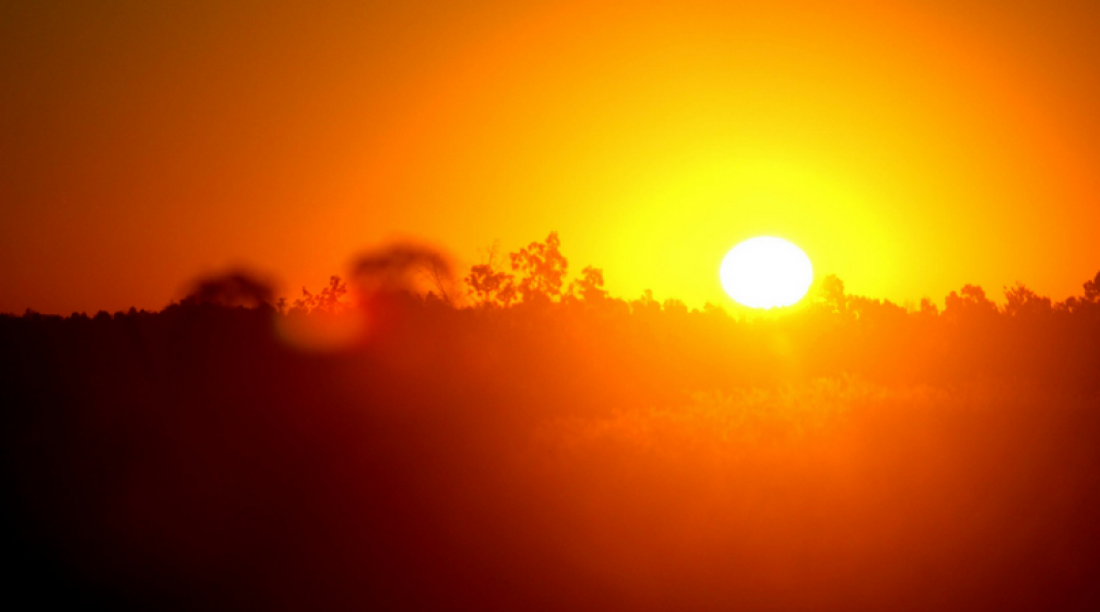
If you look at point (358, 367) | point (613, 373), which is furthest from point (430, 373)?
point (613, 373)

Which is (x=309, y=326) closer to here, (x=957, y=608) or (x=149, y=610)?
(x=149, y=610)

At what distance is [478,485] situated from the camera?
18047 mm

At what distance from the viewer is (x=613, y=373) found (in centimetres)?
3750

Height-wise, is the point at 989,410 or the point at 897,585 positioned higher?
the point at 989,410

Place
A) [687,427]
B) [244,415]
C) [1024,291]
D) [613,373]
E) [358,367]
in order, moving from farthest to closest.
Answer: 1. [1024,291]
2. [613,373]
3. [358,367]
4. [244,415]
5. [687,427]

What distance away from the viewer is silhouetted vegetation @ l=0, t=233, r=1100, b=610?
13953 mm

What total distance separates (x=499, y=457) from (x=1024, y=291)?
36537 millimetres

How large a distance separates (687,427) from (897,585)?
700 centimetres

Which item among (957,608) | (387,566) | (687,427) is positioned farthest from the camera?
(687,427)

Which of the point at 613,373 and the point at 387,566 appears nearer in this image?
the point at 387,566

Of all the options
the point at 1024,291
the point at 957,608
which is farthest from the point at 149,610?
the point at 1024,291

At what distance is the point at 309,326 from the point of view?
33.5 metres

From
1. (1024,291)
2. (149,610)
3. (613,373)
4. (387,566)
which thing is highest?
(1024,291)

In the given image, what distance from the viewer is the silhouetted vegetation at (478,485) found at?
1395 cm
